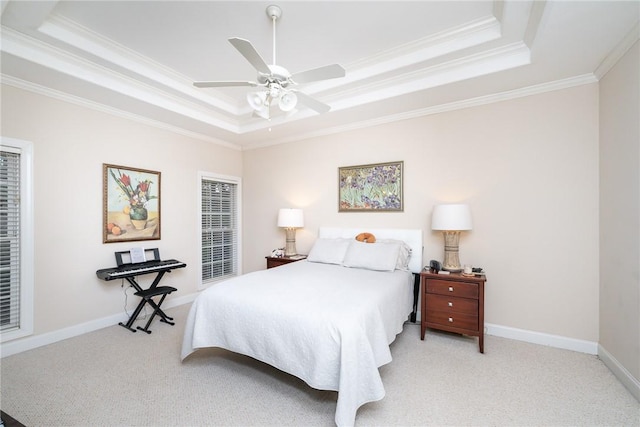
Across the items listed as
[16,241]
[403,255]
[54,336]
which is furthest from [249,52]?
[54,336]

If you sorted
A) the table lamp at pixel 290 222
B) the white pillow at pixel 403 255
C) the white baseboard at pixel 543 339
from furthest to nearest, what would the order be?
the table lamp at pixel 290 222, the white pillow at pixel 403 255, the white baseboard at pixel 543 339

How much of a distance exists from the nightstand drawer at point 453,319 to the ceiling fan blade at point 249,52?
2.73 m

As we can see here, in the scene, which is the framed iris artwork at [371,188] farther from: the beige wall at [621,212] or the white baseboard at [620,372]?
the white baseboard at [620,372]

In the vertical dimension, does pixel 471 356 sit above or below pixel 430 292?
below

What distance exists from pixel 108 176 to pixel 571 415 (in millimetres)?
4791

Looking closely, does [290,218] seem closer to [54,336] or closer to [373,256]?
[373,256]

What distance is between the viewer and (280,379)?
7.38 ft

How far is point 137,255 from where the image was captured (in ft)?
11.7

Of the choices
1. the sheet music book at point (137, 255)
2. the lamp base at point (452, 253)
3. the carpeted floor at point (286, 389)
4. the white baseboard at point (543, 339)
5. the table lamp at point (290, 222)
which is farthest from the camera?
the table lamp at point (290, 222)

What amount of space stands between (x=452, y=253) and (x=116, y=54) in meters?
3.99

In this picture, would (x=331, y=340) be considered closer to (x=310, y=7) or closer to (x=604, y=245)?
(x=310, y=7)

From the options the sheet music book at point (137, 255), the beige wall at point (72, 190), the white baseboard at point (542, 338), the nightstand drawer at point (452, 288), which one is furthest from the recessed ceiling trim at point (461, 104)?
the sheet music book at point (137, 255)

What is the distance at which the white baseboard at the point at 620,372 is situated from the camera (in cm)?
200

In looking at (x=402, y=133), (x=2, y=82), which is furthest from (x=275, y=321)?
(x=2, y=82)
